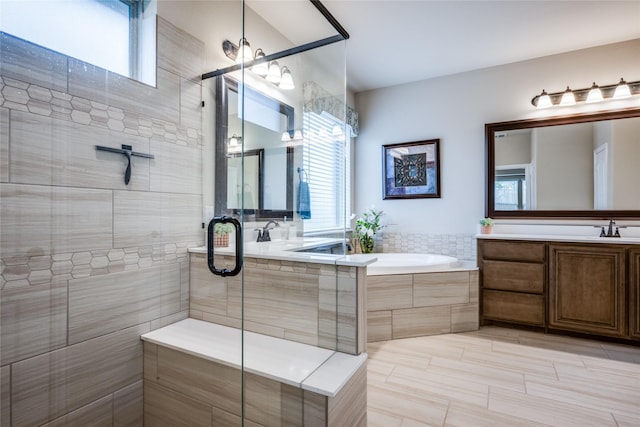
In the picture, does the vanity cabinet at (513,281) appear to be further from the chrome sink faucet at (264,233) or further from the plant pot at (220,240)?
the plant pot at (220,240)

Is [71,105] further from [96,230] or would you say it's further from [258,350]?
[258,350]

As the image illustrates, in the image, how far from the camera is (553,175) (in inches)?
120

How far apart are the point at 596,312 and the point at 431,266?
1.35m

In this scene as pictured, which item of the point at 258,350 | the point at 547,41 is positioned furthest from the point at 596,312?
the point at 258,350

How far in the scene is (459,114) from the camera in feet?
11.5

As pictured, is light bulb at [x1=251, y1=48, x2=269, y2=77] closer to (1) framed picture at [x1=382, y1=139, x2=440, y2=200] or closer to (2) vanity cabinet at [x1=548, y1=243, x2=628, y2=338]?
(1) framed picture at [x1=382, y1=139, x2=440, y2=200]

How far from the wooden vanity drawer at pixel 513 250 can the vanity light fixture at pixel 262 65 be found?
2.32 metres

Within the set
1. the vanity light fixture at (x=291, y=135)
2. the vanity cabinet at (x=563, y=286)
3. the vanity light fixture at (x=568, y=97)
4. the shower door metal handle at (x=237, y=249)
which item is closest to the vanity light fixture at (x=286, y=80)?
the vanity light fixture at (x=291, y=135)

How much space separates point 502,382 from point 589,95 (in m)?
2.78

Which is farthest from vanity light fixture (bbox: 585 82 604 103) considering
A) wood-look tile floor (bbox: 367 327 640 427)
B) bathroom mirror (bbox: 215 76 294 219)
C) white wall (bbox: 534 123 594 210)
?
bathroom mirror (bbox: 215 76 294 219)

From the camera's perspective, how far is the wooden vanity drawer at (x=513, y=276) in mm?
2762

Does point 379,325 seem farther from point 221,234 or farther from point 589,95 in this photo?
point 589,95

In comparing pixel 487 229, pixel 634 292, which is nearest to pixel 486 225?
pixel 487 229

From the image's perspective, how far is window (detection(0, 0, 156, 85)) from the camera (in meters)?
1.31
